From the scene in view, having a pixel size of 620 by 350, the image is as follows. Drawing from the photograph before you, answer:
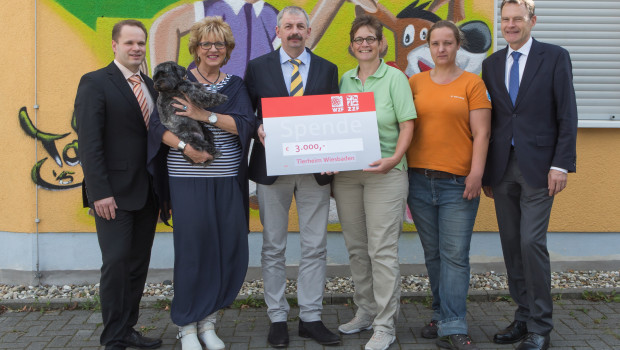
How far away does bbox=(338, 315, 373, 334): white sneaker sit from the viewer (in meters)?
4.02

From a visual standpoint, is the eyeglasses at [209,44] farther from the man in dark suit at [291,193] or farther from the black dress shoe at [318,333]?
the black dress shoe at [318,333]

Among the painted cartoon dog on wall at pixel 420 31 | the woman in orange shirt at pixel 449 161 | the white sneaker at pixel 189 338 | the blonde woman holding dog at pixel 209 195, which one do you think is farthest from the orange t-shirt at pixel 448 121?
the white sneaker at pixel 189 338

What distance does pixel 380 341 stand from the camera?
3699mm

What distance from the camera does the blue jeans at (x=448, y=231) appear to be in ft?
12.1

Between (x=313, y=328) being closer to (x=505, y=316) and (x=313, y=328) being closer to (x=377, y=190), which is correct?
(x=377, y=190)

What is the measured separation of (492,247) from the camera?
5.54 metres

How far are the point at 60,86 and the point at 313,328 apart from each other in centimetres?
342

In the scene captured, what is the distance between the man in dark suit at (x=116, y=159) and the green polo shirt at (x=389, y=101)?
1.50 meters

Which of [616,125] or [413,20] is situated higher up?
[413,20]

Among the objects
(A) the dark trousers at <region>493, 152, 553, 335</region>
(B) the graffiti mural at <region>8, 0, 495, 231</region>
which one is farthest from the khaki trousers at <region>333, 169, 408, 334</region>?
(B) the graffiti mural at <region>8, 0, 495, 231</region>

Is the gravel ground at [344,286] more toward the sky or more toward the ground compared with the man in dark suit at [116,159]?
more toward the ground

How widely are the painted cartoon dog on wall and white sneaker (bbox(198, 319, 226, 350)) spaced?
315cm

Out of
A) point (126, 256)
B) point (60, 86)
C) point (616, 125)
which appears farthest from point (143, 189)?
point (616, 125)

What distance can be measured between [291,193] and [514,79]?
173 cm
